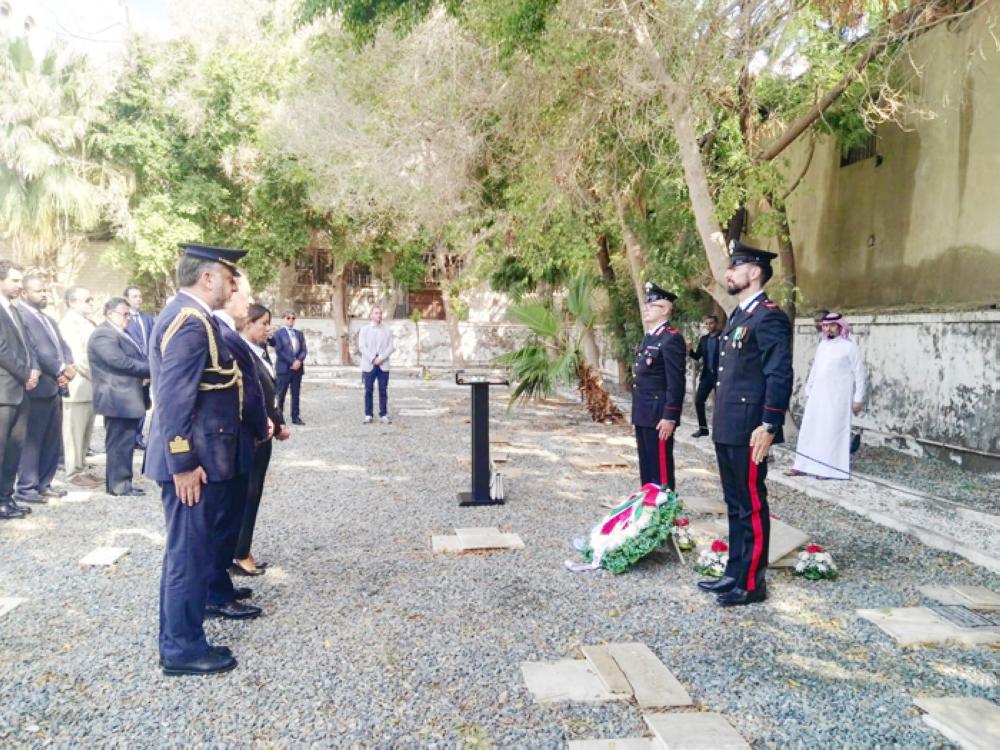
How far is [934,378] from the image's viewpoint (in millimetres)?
9195

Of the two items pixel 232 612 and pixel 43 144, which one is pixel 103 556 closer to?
pixel 232 612

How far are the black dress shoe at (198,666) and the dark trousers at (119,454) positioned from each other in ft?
13.6

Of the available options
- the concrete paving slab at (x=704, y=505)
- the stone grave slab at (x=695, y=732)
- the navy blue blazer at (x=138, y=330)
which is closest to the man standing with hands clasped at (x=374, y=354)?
the navy blue blazer at (x=138, y=330)

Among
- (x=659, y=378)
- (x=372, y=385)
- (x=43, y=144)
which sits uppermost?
(x=43, y=144)

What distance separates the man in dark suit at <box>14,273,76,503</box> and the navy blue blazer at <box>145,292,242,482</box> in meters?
3.98

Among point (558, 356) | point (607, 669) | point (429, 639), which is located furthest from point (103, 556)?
point (558, 356)

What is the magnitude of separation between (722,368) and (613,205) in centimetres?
840

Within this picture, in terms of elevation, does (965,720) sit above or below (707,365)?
below

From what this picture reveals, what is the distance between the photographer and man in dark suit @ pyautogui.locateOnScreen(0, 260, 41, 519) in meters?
6.02

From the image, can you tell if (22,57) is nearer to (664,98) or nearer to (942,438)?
(664,98)

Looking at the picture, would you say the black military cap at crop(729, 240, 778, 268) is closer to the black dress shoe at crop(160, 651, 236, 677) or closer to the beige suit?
the black dress shoe at crop(160, 651, 236, 677)

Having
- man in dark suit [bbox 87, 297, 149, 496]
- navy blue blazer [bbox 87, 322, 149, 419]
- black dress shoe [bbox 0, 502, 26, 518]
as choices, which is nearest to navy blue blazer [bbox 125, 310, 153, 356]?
man in dark suit [bbox 87, 297, 149, 496]

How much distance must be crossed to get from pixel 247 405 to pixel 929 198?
10039 millimetres

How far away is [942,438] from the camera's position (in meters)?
8.98
